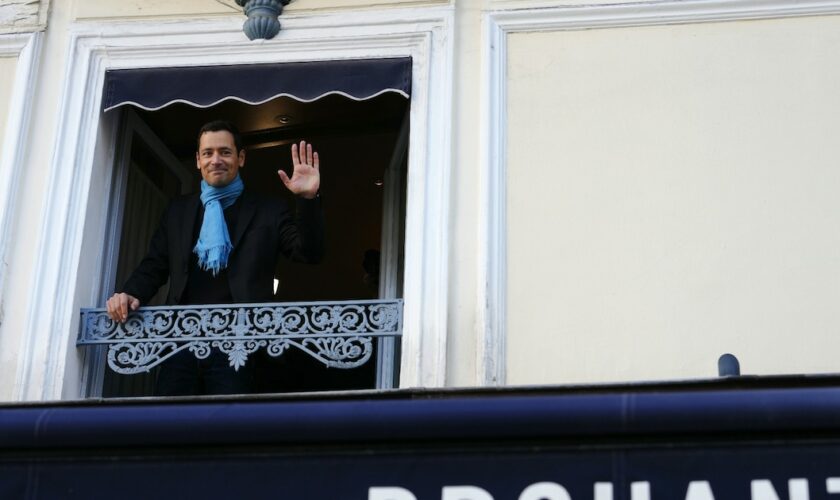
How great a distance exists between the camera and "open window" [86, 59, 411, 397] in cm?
764

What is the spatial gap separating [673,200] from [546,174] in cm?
55

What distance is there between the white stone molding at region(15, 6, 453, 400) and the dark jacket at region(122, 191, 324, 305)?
0.99 feet

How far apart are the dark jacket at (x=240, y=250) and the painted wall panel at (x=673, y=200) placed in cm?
104

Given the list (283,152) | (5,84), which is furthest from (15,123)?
(283,152)

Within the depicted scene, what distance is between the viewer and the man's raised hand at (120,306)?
24.0 ft

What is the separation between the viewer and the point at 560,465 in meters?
5.81

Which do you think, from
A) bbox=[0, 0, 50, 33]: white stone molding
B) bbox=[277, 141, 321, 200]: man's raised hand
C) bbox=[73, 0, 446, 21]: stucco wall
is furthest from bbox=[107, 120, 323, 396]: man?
bbox=[0, 0, 50, 33]: white stone molding

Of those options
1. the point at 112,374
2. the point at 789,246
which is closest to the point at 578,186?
the point at 789,246

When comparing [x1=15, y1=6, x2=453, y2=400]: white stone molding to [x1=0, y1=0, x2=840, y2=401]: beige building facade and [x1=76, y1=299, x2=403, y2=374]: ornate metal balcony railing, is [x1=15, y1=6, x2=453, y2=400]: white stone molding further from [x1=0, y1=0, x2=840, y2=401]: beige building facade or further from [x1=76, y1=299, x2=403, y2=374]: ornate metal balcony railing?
[x1=76, y1=299, x2=403, y2=374]: ornate metal balcony railing

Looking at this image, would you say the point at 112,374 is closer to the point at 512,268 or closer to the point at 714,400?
the point at 512,268

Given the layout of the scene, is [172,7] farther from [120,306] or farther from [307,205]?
[120,306]

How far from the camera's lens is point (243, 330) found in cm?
723

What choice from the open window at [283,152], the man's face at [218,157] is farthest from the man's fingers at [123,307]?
the man's face at [218,157]

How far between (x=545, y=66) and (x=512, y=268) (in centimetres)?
98
